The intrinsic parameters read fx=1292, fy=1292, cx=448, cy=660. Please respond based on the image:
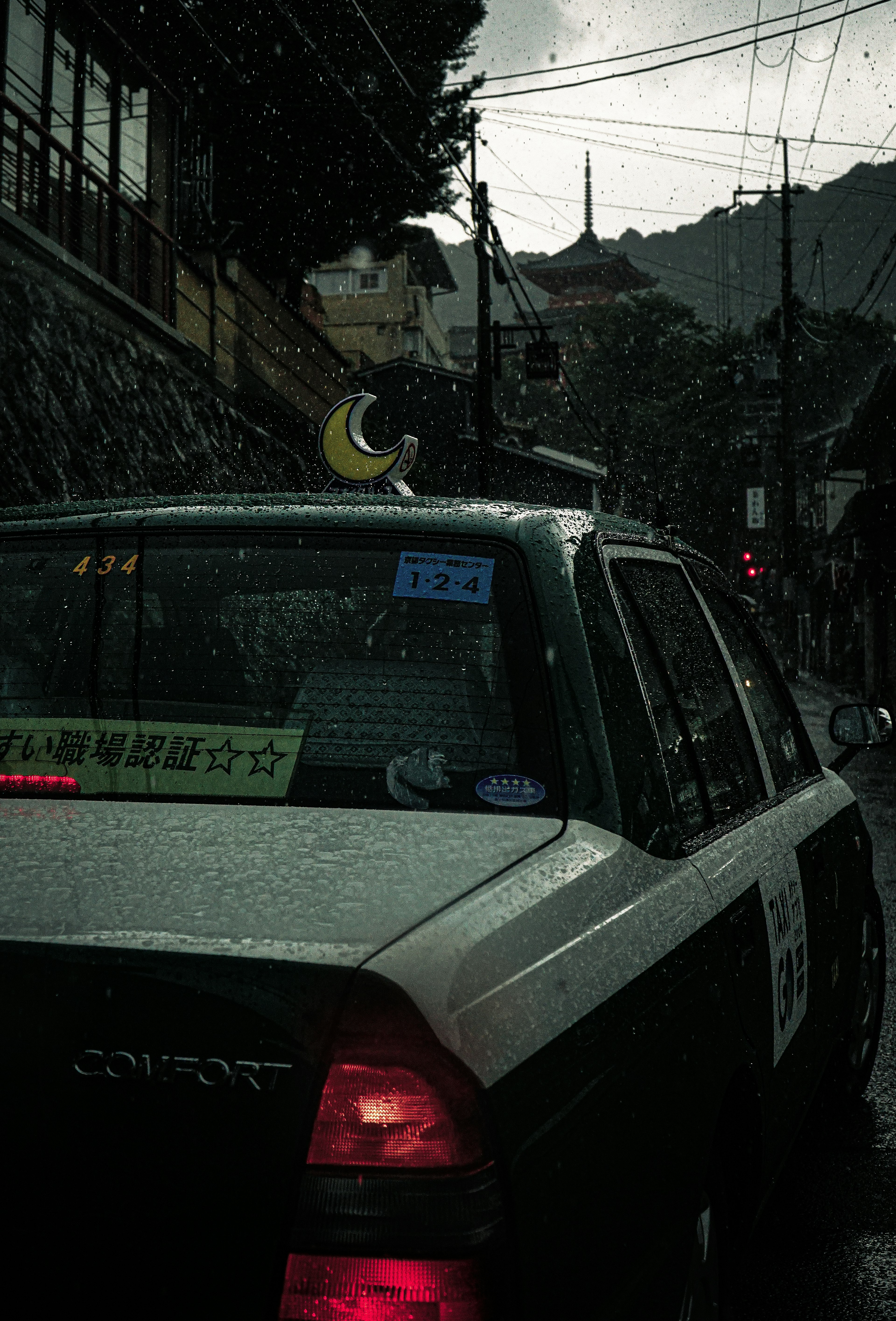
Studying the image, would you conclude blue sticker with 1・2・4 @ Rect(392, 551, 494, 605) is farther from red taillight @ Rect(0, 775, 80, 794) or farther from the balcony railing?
the balcony railing

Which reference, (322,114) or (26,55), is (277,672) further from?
(322,114)

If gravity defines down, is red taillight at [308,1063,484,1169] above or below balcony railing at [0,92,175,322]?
below

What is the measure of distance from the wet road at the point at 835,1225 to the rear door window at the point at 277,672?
67.5 inches

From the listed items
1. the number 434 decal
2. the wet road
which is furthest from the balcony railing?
the wet road

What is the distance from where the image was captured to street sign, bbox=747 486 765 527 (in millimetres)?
53719

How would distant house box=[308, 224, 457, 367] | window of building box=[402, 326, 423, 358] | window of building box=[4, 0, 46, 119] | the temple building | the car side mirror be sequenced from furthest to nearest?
the temple building < window of building box=[402, 326, 423, 358] < distant house box=[308, 224, 457, 367] < window of building box=[4, 0, 46, 119] < the car side mirror

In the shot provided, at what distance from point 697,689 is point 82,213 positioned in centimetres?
1441

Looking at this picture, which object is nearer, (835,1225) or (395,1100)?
(395,1100)

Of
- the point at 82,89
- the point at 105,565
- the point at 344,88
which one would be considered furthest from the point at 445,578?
the point at 344,88

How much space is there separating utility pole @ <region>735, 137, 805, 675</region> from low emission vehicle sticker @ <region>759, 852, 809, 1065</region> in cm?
3831

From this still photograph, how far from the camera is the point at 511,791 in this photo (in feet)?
6.48

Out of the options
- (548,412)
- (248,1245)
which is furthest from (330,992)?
(548,412)

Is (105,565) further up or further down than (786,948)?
further up

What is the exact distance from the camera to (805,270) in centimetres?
19325
